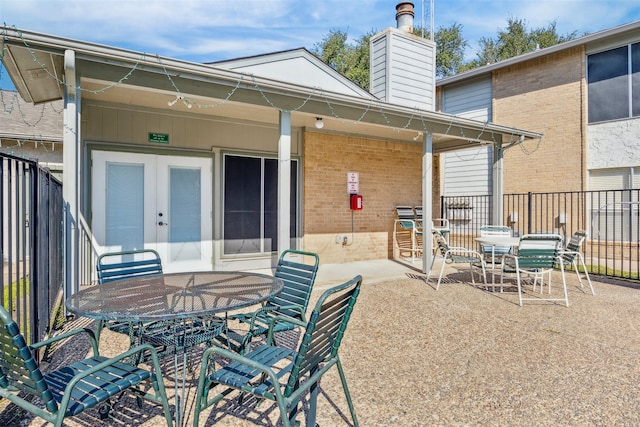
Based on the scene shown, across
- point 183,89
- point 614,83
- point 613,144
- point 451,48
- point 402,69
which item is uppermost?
point 451,48

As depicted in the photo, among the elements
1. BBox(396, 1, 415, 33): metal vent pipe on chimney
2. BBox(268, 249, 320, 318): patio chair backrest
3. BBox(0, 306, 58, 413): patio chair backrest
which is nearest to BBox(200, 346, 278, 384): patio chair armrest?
BBox(0, 306, 58, 413): patio chair backrest

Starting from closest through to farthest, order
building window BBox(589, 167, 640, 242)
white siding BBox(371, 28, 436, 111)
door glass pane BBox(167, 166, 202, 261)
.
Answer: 1. door glass pane BBox(167, 166, 202, 261)
2. white siding BBox(371, 28, 436, 111)
3. building window BBox(589, 167, 640, 242)

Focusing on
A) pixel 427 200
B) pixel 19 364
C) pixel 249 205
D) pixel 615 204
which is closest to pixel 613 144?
pixel 615 204

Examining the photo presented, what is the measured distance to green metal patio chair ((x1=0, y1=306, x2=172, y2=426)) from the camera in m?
1.58

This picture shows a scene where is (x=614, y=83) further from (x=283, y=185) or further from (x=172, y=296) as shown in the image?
(x=172, y=296)

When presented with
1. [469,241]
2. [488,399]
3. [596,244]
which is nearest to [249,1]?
[469,241]

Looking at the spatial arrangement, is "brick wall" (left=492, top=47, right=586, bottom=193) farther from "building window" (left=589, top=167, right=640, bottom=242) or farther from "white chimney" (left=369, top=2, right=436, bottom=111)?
"white chimney" (left=369, top=2, right=436, bottom=111)

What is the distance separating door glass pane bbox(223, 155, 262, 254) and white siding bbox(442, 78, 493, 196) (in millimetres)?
6941

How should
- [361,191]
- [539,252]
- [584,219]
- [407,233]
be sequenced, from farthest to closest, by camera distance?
[584,219] → [407,233] → [361,191] → [539,252]

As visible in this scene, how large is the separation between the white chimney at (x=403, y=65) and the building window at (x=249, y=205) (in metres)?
3.32

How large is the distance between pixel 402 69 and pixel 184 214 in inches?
229

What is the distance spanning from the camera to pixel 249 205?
23.3 feet

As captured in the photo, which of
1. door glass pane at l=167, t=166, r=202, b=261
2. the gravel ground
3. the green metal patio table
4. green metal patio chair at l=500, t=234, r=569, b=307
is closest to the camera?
the green metal patio table

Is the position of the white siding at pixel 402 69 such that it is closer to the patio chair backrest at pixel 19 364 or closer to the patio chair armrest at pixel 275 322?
the patio chair armrest at pixel 275 322
